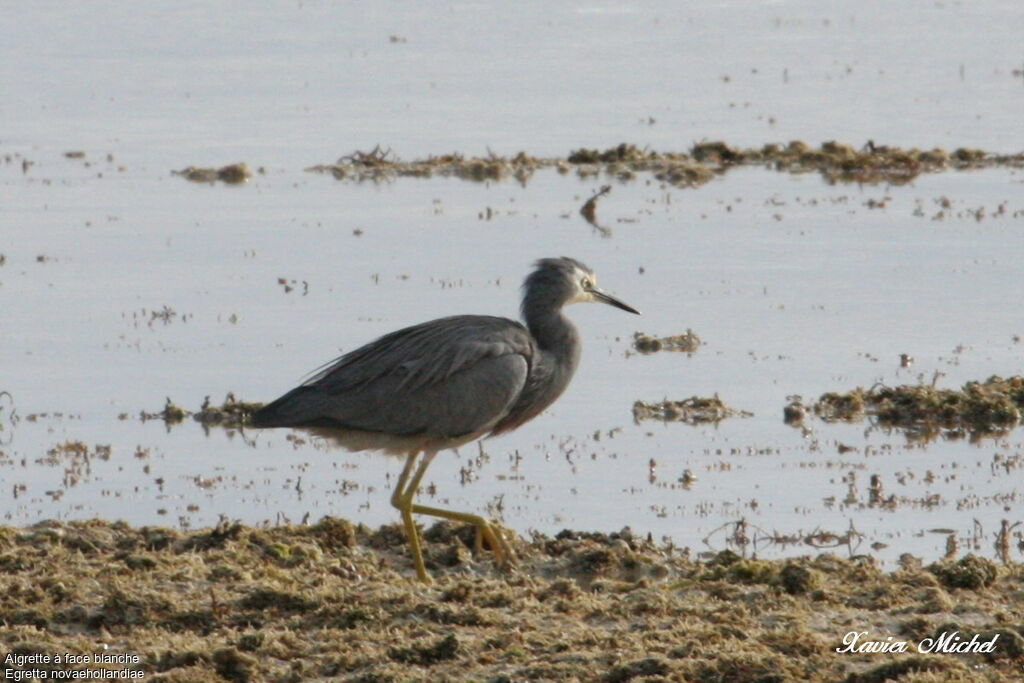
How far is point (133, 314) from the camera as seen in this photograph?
17000mm

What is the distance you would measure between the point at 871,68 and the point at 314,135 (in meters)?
11.4

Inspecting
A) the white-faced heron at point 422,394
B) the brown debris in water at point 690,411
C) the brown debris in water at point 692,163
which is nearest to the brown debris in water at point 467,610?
the white-faced heron at point 422,394

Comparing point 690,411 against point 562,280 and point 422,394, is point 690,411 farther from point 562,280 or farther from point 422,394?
point 422,394

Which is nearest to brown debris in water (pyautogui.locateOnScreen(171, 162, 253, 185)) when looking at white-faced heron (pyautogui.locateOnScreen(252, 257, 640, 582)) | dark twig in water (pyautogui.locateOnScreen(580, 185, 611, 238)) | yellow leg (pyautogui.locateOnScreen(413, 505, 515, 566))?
dark twig in water (pyautogui.locateOnScreen(580, 185, 611, 238))

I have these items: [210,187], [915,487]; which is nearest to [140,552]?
[915,487]

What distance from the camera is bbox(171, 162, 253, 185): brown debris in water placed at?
934 inches

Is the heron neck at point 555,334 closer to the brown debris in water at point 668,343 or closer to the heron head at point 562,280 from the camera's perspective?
the heron head at point 562,280

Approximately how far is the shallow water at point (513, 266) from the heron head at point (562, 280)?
1323 mm

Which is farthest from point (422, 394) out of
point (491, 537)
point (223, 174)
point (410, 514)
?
point (223, 174)

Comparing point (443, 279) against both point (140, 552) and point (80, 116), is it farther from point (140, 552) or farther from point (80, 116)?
point (80, 116)

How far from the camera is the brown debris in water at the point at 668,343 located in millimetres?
15984

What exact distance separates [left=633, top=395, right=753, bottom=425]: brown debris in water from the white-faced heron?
334 cm
